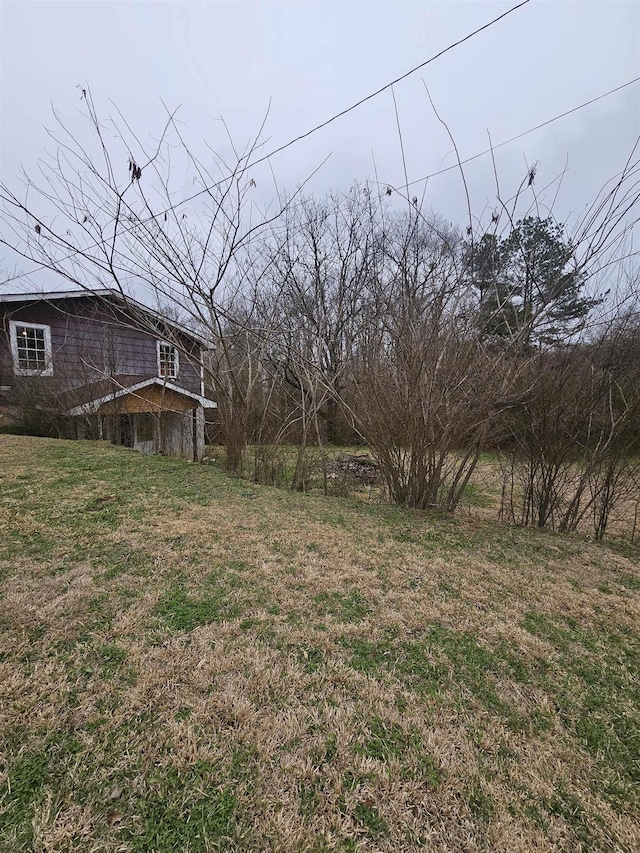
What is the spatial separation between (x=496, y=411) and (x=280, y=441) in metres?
3.45

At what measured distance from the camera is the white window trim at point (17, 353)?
8555 mm

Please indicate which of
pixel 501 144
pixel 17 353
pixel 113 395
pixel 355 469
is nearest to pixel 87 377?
pixel 113 395

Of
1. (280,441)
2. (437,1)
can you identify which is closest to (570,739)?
(280,441)

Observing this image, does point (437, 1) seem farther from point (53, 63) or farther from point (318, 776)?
point (318, 776)

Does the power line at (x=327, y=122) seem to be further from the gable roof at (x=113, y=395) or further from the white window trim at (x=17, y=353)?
the white window trim at (x=17, y=353)

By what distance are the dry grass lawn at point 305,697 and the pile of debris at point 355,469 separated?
3.65m

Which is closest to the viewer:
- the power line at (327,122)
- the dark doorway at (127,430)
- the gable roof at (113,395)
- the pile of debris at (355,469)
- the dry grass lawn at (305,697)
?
the dry grass lawn at (305,697)

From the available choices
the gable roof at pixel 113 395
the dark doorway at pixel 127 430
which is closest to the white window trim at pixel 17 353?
the gable roof at pixel 113 395

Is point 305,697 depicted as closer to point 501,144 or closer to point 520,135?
point 501,144

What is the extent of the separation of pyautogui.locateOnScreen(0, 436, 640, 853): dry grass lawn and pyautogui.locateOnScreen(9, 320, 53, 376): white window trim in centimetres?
725

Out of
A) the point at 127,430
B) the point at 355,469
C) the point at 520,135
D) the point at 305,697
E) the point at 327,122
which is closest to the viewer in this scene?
the point at 305,697

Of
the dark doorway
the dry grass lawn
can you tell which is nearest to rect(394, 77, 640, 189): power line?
the dry grass lawn

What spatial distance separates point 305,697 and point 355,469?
6.59 m

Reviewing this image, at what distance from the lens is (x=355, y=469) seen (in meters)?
8.06
